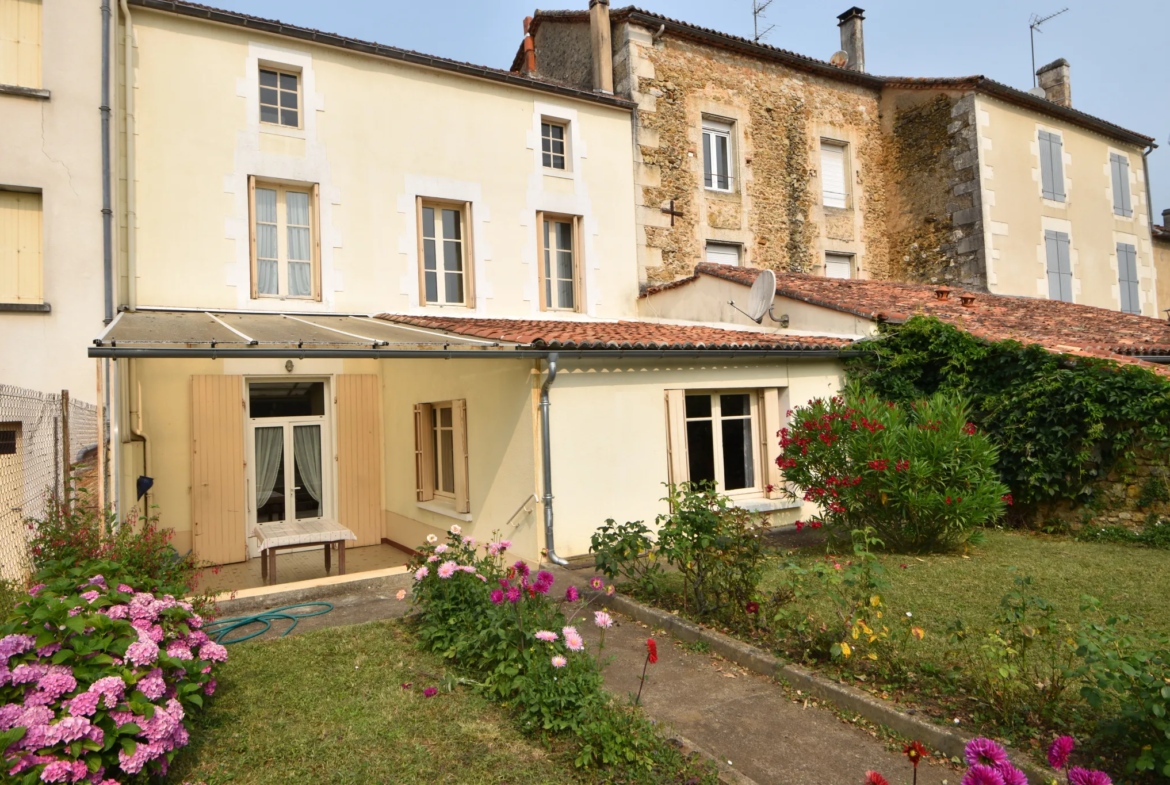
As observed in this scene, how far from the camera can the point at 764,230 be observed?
15391mm

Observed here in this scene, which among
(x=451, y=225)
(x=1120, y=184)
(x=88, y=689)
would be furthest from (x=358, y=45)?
(x=1120, y=184)

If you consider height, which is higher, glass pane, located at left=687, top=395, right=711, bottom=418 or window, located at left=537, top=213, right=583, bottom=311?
window, located at left=537, top=213, right=583, bottom=311

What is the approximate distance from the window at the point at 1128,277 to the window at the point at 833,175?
315 inches

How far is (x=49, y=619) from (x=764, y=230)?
14204mm

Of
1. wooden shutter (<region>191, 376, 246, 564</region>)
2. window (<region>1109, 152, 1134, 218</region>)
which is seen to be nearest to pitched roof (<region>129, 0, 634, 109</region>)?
wooden shutter (<region>191, 376, 246, 564</region>)

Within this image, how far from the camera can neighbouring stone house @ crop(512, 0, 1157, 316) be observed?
14.2 m

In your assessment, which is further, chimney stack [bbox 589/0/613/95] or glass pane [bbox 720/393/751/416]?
chimney stack [bbox 589/0/613/95]

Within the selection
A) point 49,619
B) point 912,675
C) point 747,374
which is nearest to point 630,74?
point 747,374

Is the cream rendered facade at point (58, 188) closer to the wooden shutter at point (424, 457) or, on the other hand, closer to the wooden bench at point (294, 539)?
the wooden bench at point (294, 539)

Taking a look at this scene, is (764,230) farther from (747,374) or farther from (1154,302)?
(1154,302)

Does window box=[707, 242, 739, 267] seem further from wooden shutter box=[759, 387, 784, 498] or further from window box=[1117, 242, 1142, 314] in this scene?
window box=[1117, 242, 1142, 314]

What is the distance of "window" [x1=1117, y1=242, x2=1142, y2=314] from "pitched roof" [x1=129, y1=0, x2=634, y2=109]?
1411cm

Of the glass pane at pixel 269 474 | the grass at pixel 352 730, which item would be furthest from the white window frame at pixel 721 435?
the glass pane at pixel 269 474

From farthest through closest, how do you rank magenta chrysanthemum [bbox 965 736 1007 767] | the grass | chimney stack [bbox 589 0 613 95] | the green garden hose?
chimney stack [bbox 589 0 613 95] → the green garden hose → the grass → magenta chrysanthemum [bbox 965 736 1007 767]
